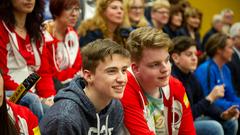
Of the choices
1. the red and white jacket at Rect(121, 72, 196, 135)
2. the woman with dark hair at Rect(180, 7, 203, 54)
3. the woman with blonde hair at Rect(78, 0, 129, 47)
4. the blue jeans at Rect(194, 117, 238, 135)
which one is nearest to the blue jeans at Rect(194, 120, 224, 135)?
the blue jeans at Rect(194, 117, 238, 135)

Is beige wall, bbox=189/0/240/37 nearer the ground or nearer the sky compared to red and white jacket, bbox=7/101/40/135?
nearer the ground

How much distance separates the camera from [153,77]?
2.17 metres

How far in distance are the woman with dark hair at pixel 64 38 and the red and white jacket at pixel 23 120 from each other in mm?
1092

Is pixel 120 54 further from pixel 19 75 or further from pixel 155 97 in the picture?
pixel 19 75

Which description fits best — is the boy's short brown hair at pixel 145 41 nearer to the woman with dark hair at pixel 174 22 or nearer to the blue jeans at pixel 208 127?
the blue jeans at pixel 208 127

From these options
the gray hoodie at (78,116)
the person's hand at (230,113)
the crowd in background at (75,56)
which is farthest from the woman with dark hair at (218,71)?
the gray hoodie at (78,116)

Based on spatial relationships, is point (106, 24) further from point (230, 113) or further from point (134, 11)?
point (230, 113)

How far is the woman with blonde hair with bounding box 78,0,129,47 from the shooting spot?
3552 mm

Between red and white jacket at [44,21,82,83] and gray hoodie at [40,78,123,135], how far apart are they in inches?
35.1

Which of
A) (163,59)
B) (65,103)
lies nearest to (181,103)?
(163,59)

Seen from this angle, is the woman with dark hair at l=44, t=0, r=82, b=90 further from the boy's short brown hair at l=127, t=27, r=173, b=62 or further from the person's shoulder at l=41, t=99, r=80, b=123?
the person's shoulder at l=41, t=99, r=80, b=123

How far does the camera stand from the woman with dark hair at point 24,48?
7.86 ft

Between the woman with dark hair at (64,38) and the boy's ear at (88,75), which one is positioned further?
the woman with dark hair at (64,38)

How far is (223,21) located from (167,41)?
4568 mm
